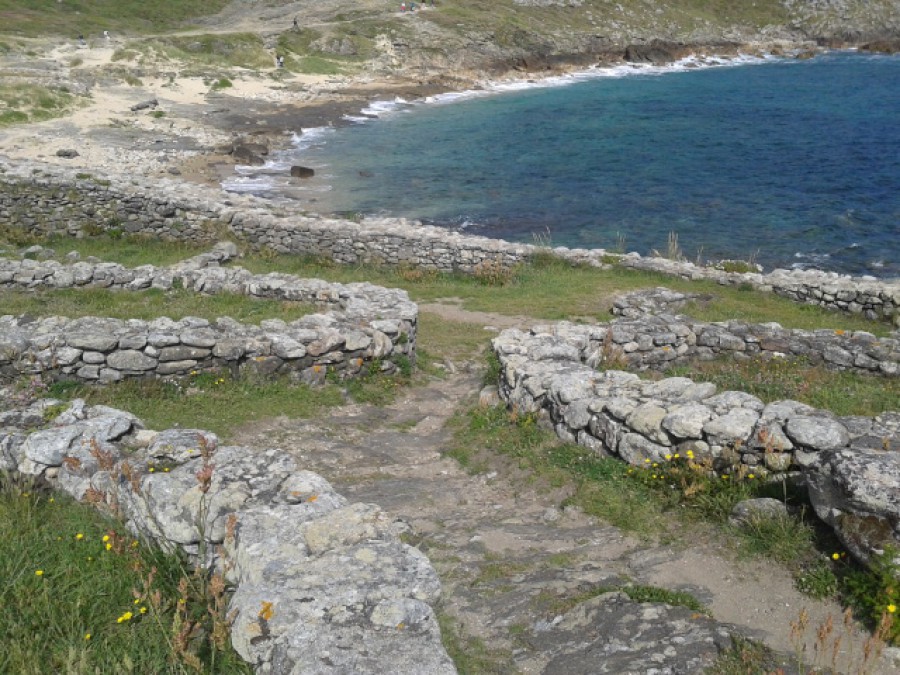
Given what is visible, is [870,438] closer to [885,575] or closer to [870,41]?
[885,575]

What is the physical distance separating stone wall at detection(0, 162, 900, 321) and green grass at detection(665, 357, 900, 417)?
950cm

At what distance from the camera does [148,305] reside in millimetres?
16297

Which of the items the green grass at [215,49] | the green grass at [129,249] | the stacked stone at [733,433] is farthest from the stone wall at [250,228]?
the green grass at [215,49]

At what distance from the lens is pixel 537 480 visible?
932cm

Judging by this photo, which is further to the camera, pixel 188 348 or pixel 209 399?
pixel 188 348

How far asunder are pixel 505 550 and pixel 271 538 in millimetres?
2711

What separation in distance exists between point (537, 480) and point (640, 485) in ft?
4.64

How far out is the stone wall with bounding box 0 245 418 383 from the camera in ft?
38.4

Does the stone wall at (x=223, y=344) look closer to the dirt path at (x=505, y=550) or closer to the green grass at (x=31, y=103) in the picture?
the dirt path at (x=505, y=550)

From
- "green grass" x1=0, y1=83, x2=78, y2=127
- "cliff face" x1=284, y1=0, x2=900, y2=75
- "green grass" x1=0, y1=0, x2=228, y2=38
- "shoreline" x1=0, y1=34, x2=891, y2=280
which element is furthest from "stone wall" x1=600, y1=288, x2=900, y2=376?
"green grass" x1=0, y1=0, x2=228, y2=38

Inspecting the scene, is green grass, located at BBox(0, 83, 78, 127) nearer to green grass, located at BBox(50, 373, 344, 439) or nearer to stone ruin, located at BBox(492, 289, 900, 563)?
green grass, located at BBox(50, 373, 344, 439)

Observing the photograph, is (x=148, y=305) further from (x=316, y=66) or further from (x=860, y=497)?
(x=316, y=66)

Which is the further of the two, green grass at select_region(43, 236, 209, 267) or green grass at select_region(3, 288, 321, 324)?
green grass at select_region(43, 236, 209, 267)

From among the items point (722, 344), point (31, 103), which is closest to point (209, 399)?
point (722, 344)
